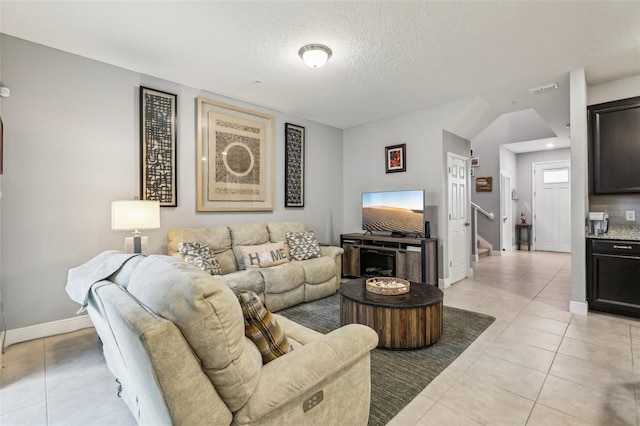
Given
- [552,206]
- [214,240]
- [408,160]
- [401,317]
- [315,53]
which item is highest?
[315,53]

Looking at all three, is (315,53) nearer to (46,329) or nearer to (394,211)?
(394,211)

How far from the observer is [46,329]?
279 cm

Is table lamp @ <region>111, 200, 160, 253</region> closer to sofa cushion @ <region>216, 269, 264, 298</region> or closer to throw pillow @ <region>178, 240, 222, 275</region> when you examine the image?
throw pillow @ <region>178, 240, 222, 275</region>

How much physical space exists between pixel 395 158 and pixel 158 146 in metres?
3.47

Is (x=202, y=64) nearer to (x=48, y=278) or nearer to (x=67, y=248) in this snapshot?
(x=67, y=248)

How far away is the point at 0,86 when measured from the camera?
2584 millimetres

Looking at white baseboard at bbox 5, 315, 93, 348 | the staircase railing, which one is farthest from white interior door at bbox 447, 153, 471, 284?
white baseboard at bbox 5, 315, 93, 348

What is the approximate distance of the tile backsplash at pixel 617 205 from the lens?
3531 millimetres

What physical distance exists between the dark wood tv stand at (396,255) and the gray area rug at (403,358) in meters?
0.77

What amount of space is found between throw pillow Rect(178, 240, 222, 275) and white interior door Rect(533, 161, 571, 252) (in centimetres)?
843

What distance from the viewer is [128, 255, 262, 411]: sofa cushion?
933 millimetres

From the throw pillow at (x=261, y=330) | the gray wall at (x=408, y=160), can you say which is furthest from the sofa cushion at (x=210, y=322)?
the gray wall at (x=408, y=160)

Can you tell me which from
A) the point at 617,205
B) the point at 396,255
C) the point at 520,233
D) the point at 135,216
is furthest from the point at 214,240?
the point at 520,233

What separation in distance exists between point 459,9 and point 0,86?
3.85m
